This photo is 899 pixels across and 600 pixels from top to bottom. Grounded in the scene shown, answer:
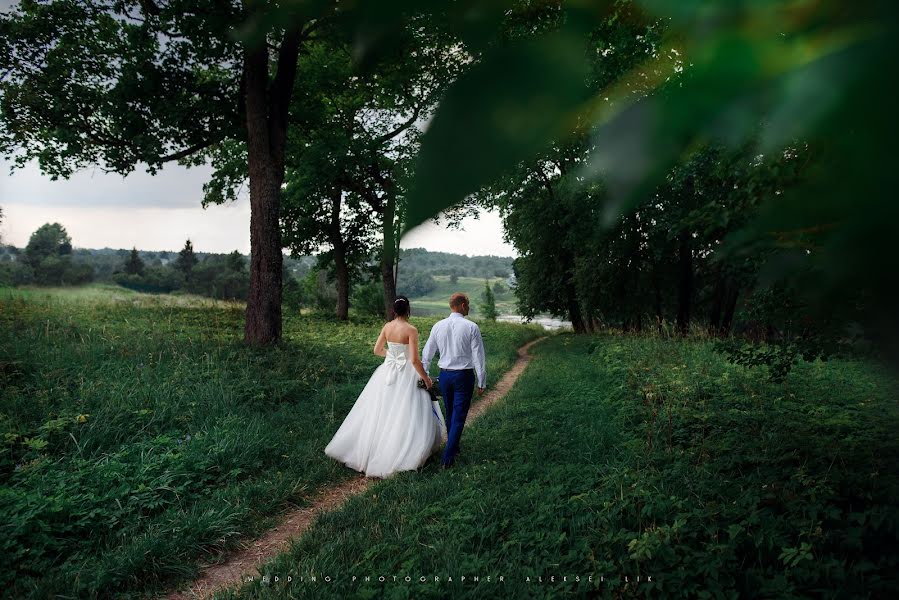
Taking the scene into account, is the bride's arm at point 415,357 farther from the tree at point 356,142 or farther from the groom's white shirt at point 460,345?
the tree at point 356,142

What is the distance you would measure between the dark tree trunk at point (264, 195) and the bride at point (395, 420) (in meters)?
4.90

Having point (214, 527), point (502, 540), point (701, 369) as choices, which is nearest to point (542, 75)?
point (502, 540)

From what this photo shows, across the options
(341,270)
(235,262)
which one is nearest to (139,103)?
(341,270)

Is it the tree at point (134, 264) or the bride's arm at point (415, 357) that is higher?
the tree at point (134, 264)

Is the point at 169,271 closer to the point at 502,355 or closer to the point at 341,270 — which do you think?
the point at 341,270

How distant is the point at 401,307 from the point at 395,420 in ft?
4.77

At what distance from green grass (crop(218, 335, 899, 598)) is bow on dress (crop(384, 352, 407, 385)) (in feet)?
4.37

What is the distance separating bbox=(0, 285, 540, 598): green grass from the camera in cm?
388

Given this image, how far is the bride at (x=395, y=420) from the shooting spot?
5859mm

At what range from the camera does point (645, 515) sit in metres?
3.80

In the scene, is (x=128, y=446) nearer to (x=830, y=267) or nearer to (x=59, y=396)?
(x=59, y=396)

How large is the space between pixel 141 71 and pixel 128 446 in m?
8.40

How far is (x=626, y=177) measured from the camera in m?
0.37

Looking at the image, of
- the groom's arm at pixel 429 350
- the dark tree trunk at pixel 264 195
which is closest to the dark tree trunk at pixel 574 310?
the dark tree trunk at pixel 264 195
